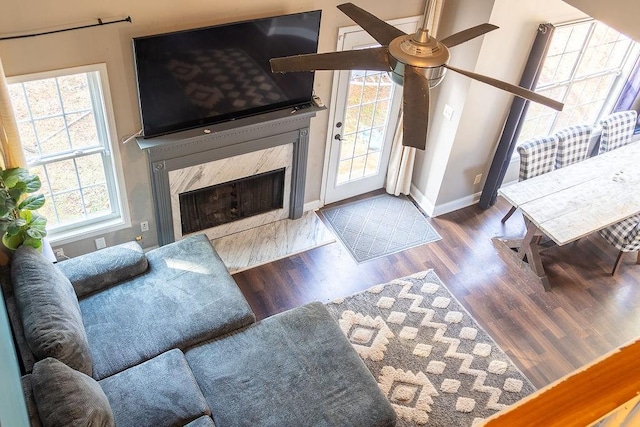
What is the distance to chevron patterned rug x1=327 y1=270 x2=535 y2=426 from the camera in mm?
Result: 4582

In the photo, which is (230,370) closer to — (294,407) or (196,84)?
(294,407)

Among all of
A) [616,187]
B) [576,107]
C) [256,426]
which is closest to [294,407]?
[256,426]

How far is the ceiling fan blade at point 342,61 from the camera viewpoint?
2.40 metres

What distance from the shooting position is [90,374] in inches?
147

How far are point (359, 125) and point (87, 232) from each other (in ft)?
8.85

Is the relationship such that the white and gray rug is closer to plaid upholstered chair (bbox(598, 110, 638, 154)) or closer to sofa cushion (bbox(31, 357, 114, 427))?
plaid upholstered chair (bbox(598, 110, 638, 154))

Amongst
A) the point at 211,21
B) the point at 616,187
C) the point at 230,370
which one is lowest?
the point at 230,370

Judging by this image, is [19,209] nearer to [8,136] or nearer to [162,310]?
[8,136]

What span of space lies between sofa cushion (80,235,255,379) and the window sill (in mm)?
588

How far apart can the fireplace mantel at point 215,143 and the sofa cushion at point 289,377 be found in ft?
4.96

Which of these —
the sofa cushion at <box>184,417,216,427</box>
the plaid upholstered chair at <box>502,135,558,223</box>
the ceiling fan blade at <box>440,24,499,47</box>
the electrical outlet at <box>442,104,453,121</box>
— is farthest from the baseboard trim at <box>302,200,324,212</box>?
the ceiling fan blade at <box>440,24,499,47</box>

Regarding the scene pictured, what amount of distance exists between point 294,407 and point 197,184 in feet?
7.39

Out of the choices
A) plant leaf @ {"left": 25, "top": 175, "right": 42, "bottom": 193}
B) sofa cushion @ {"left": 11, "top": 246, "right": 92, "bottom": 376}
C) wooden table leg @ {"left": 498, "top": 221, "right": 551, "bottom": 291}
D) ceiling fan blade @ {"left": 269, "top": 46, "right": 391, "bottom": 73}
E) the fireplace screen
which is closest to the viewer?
ceiling fan blade @ {"left": 269, "top": 46, "right": 391, "bottom": 73}

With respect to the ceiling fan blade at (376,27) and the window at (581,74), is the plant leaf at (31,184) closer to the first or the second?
the ceiling fan blade at (376,27)
